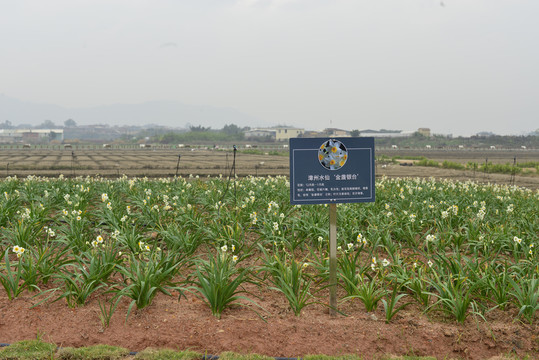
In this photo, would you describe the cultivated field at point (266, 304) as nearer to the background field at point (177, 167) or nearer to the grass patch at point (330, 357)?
the grass patch at point (330, 357)

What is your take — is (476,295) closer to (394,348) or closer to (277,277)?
(394,348)

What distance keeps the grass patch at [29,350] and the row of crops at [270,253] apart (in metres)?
0.63

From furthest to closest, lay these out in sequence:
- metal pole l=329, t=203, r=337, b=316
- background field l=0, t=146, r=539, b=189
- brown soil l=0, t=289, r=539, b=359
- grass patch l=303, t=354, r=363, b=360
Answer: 1. background field l=0, t=146, r=539, b=189
2. metal pole l=329, t=203, r=337, b=316
3. brown soil l=0, t=289, r=539, b=359
4. grass patch l=303, t=354, r=363, b=360

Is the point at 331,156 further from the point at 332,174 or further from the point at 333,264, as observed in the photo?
the point at 333,264

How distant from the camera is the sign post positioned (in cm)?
500

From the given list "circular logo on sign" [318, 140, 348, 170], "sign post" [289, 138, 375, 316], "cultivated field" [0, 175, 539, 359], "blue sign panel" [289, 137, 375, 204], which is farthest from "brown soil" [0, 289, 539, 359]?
"circular logo on sign" [318, 140, 348, 170]

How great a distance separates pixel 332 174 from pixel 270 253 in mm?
2445

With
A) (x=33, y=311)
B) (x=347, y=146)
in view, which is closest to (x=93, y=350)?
(x=33, y=311)

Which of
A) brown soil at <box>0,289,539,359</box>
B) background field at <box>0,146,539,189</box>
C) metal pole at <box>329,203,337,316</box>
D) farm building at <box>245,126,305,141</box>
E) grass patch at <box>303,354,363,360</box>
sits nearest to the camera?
grass patch at <box>303,354,363,360</box>

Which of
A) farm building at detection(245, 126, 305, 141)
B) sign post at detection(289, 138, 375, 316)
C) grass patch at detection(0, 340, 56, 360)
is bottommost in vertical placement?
grass patch at detection(0, 340, 56, 360)

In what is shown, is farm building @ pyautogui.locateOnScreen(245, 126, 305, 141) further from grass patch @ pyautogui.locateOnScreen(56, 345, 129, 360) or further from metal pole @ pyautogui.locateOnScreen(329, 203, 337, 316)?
grass patch @ pyautogui.locateOnScreen(56, 345, 129, 360)

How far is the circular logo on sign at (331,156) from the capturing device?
16.6ft

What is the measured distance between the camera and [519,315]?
473cm

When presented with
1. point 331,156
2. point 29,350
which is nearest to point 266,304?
point 331,156
